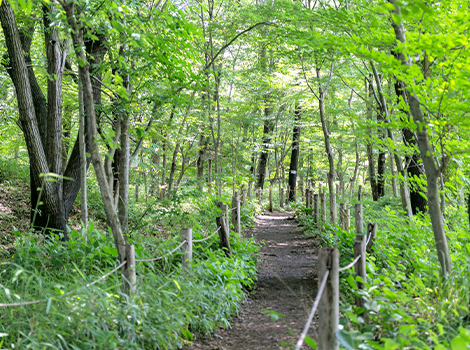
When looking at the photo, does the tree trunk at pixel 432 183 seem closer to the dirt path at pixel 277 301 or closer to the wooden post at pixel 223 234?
the dirt path at pixel 277 301

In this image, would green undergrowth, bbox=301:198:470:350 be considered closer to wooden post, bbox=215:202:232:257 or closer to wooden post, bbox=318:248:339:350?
wooden post, bbox=318:248:339:350

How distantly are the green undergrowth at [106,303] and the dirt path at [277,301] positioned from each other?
206 mm

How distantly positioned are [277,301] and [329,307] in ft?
9.19

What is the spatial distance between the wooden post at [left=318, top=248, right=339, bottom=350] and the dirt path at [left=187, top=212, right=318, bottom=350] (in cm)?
32

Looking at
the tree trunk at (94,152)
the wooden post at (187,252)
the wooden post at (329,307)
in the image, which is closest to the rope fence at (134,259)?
the wooden post at (187,252)

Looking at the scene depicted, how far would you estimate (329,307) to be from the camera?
7.33ft

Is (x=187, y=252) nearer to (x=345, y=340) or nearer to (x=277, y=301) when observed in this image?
(x=277, y=301)

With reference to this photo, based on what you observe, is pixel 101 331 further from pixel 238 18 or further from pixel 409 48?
pixel 238 18

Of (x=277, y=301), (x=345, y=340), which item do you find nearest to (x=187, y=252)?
(x=277, y=301)

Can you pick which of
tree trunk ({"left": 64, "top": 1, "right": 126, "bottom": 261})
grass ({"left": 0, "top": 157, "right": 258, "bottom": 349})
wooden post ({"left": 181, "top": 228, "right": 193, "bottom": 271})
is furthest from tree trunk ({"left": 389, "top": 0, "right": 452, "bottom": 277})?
tree trunk ({"left": 64, "top": 1, "right": 126, "bottom": 261})

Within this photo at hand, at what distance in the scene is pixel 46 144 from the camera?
21.5 ft

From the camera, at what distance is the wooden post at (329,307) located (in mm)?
2217

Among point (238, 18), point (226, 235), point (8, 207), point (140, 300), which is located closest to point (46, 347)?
point (140, 300)

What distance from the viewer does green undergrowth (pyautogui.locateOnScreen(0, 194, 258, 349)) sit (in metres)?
2.62
